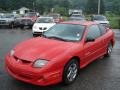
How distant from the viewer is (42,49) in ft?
21.1

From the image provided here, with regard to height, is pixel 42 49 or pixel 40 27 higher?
pixel 42 49

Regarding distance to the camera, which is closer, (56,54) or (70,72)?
(56,54)

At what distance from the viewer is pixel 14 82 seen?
6457 mm

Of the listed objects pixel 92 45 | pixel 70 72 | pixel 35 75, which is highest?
pixel 92 45

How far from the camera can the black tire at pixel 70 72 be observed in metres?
6.26

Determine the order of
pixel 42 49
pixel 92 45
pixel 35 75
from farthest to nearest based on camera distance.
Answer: pixel 92 45 < pixel 42 49 < pixel 35 75

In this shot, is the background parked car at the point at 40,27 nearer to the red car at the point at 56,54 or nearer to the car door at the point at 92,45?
the car door at the point at 92,45

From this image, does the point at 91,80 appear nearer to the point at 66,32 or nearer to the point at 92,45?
the point at 92,45

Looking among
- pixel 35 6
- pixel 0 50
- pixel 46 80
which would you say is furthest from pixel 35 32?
pixel 35 6

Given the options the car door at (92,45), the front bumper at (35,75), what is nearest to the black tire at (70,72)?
the front bumper at (35,75)

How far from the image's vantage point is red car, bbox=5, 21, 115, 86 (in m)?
5.82

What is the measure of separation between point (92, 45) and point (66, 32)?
85 centimetres

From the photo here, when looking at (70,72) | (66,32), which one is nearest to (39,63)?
(70,72)

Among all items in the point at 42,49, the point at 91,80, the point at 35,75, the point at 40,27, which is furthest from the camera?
the point at 40,27
